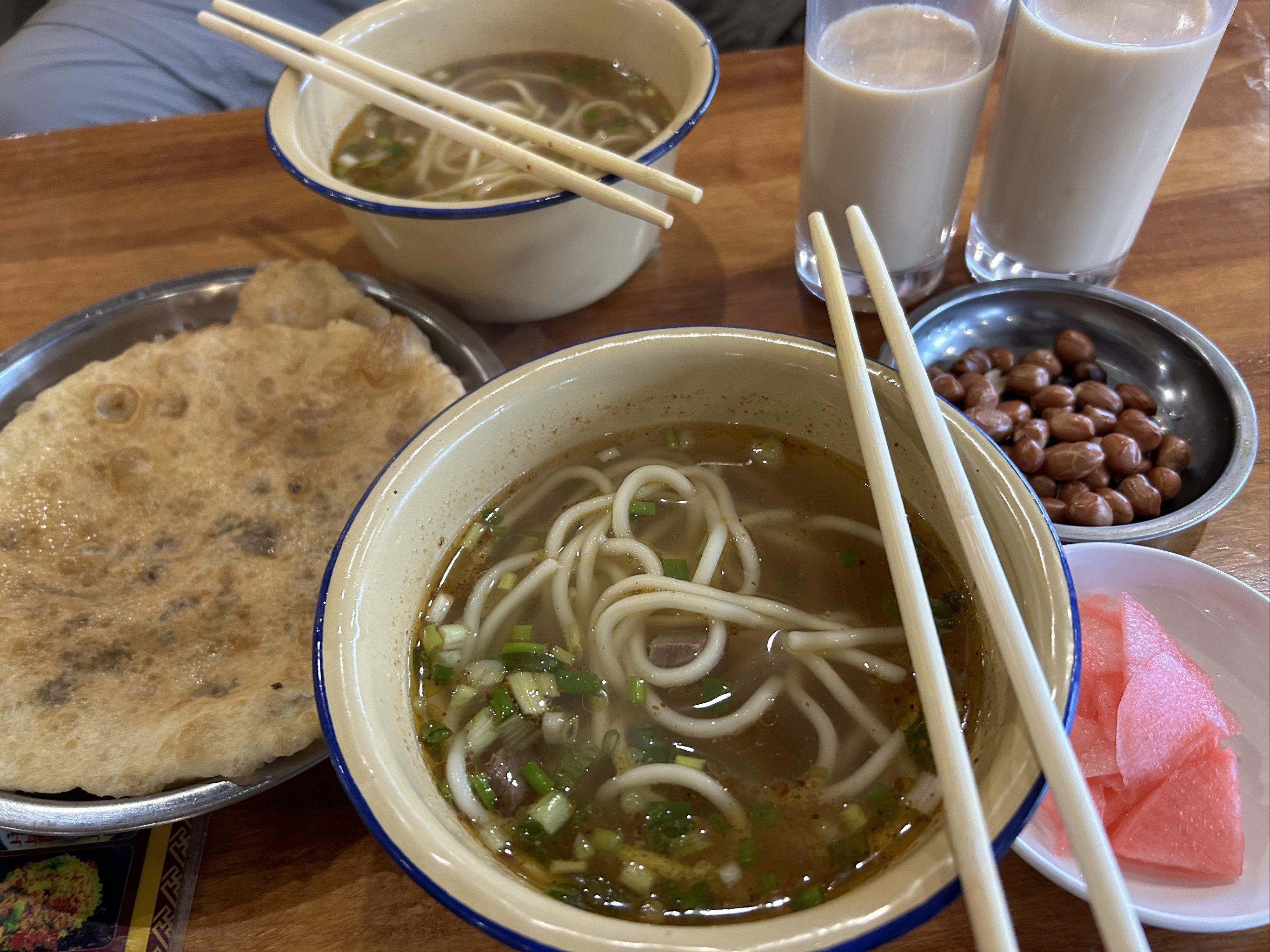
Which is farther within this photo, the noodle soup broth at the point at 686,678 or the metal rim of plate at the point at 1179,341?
the metal rim of plate at the point at 1179,341

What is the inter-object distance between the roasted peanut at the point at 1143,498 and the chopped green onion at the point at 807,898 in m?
0.97

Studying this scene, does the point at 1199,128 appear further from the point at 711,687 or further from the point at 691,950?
the point at 691,950

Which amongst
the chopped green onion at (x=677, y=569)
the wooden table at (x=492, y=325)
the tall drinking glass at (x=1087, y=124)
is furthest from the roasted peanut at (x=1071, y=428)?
the chopped green onion at (x=677, y=569)

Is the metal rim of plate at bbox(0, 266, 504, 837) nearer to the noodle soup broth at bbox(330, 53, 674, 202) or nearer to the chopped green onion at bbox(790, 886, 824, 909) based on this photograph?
the noodle soup broth at bbox(330, 53, 674, 202)

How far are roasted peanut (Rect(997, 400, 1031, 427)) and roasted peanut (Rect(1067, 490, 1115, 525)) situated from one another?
0.23 metres

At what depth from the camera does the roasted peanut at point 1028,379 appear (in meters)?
1.71

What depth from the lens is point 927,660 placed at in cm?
88

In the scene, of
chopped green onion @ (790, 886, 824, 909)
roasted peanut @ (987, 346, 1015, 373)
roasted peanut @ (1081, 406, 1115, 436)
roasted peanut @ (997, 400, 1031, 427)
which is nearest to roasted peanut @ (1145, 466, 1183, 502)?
roasted peanut @ (1081, 406, 1115, 436)

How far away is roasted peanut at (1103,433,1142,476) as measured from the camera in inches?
61.2

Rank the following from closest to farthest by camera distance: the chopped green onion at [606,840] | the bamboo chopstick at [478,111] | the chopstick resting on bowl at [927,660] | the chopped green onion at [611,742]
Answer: the chopstick resting on bowl at [927,660]
the chopped green onion at [606,840]
the chopped green onion at [611,742]
the bamboo chopstick at [478,111]

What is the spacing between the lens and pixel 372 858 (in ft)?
4.09

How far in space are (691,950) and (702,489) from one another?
0.79m

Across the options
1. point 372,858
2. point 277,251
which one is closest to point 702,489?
point 372,858

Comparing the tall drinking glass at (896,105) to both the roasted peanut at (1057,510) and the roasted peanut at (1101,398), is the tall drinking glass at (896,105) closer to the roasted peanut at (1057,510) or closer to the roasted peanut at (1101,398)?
the roasted peanut at (1101,398)
